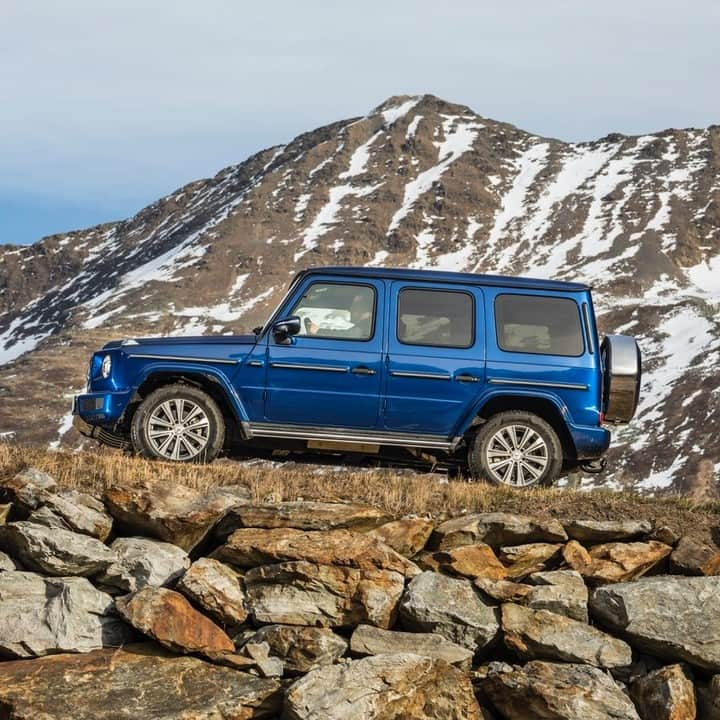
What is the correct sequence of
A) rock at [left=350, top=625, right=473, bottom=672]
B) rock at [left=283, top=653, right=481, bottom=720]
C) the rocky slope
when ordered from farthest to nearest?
1. rock at [left=350, top=625, right=473, bottom=672]
2. the rocky slope
3. rock at [left=283, top=653, right=481, bottom=720]

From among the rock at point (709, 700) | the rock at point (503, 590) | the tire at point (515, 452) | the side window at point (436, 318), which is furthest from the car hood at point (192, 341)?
the rock at point (709, 700)

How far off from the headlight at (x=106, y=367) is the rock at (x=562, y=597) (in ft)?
16.3

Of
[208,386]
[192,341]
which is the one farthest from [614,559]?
[192,341]

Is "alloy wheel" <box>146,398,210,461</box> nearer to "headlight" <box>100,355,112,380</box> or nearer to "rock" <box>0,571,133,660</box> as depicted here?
"headlight" <box>100,355,112,380</box>

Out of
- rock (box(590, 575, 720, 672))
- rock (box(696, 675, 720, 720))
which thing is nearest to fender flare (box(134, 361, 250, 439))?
rock (box(590, 575, 720, 672))

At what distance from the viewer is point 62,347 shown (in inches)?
6929

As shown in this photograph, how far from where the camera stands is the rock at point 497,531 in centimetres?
918

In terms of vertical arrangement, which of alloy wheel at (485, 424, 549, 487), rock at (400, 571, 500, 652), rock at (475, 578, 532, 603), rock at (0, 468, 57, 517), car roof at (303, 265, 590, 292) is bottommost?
rock at (400, 571, 500, 652)

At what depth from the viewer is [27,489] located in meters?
8.90

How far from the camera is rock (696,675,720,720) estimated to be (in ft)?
26.7

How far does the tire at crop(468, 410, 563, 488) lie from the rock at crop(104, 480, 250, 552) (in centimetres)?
299

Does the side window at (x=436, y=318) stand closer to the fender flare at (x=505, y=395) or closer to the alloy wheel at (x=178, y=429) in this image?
the fender flare at (x=505, y=395)

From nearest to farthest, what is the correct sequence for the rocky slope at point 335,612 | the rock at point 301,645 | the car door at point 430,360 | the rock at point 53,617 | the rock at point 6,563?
1. the rocky slope at point 335,612
2. the rock at point 53,617
3. the rock at point 301,645
4. the rock at point 6,563
5. the car door at point 430,360

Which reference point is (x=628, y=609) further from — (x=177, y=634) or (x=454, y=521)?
(x=177, y=634)
